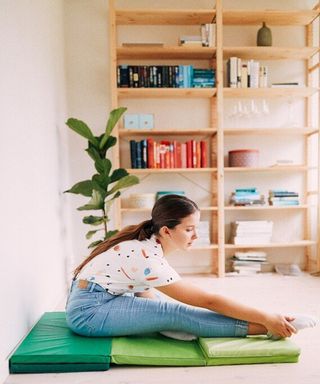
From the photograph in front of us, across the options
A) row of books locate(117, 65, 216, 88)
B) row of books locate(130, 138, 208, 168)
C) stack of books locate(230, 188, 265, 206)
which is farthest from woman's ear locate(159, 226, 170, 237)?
row of books locate(117, 65, 216, 88)

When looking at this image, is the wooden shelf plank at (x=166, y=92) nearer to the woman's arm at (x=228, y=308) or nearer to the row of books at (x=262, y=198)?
the row of books at (x=262, y=198)

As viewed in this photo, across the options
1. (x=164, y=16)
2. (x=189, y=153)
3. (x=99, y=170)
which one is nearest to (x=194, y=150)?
(x=189, y=153)

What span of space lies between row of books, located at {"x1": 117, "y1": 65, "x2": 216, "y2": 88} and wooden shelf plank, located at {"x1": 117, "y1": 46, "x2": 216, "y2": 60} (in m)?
0.13

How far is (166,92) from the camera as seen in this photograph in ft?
10.9

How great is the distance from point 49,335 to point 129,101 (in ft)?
7.59

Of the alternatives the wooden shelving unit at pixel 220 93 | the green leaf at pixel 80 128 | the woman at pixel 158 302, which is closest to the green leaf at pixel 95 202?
the green leaf at pixel 80 128

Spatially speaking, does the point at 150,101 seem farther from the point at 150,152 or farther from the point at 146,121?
the point at 150,152

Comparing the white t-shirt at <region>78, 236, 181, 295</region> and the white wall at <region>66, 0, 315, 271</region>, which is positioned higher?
the white wall at <region>66, 0, 315, 271</region>

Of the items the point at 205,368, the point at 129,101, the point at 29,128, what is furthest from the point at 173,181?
the point at 205,368

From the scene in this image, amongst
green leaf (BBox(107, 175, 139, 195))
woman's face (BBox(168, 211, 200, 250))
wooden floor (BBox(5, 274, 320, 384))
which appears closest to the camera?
wooden floor (BBox(5, 274, 320, 384))

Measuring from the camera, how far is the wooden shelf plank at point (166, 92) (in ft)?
10.6

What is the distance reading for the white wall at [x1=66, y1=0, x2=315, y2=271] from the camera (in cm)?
346

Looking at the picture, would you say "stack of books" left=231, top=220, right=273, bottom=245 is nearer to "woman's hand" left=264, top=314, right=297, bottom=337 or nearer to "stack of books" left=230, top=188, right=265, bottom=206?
"stack of books" left=230, top=188, right=265, bottom=206

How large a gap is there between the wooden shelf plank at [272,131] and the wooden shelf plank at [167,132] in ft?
0.56
